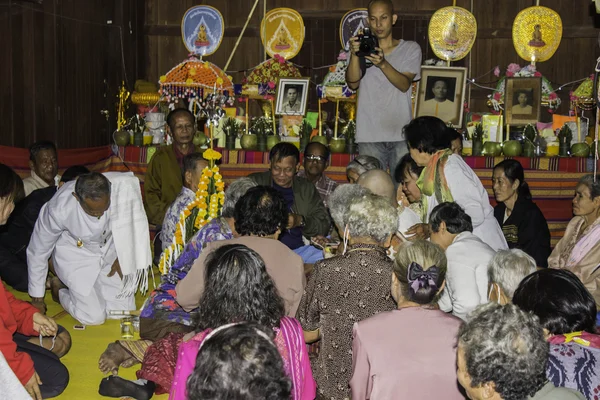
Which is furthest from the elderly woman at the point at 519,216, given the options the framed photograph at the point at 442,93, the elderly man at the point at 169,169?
the elderly man at the point at 169,169

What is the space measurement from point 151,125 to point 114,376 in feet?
13.1

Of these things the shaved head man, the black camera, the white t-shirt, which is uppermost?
the black camera

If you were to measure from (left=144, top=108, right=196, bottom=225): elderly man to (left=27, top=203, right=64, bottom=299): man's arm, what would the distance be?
4.40 feet

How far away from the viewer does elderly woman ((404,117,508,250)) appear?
3.89m

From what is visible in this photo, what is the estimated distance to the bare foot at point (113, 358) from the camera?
375 centimetres

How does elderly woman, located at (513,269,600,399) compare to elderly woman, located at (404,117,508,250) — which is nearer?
elderly woman, located at (513,269,600,399)

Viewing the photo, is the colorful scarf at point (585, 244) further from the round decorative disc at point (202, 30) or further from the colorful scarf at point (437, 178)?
the round decorative disc at point (202, 30)

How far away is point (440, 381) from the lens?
2.26 meters

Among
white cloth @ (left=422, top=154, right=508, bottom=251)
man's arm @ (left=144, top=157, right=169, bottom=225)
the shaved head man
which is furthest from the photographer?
man's arm @ (left=144, top=157, right=169, bottom=225)

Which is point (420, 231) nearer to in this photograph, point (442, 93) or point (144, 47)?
point (442, 93)

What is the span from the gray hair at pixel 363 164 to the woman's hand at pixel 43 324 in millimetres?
2335

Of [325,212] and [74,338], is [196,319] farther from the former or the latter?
[325,212]

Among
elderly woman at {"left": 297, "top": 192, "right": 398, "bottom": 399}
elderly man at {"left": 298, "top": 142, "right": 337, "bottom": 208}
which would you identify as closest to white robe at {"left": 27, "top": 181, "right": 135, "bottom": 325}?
elderly man at {"left": 298, "top": 142, "right": 337, "bottom": 208}

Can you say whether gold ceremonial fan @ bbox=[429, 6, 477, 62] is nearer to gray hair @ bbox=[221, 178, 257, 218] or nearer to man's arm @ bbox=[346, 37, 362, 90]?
man's arm @ bbox=[346, 37, 362, 90]
